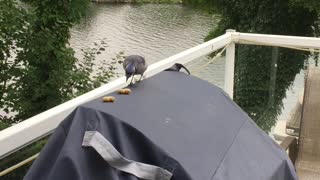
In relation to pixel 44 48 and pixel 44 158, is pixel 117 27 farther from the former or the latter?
pixel 44 158

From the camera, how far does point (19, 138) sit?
1.42 meters

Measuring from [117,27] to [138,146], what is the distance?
23.7 metres

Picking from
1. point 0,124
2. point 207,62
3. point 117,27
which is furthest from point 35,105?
point 117,27

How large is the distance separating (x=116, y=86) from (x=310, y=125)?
1244 mm

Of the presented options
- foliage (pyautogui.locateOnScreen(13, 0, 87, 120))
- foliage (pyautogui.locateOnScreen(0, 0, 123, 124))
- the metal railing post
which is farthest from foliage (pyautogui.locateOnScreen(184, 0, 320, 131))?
foliage (pyautogui.locateOnScreen(13, 0, 87, 120))

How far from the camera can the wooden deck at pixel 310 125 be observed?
260 centimetres

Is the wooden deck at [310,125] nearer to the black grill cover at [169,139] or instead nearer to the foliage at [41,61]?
the black grill cover at [169,139]

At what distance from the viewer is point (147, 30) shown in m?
24.0

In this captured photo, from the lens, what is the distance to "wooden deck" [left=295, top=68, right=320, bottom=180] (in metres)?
2.60

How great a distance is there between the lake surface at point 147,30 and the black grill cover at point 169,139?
41.7ft

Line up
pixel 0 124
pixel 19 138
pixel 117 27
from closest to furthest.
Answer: pixel 19 138 → pixel 0 124 → pixel 117 27

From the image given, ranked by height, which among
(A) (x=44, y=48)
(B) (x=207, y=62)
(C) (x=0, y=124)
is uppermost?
(B) (x=207, y=62)

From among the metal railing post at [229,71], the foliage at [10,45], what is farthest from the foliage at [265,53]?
the foliage at [10,45]

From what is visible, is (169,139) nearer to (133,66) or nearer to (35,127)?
(133,66)
